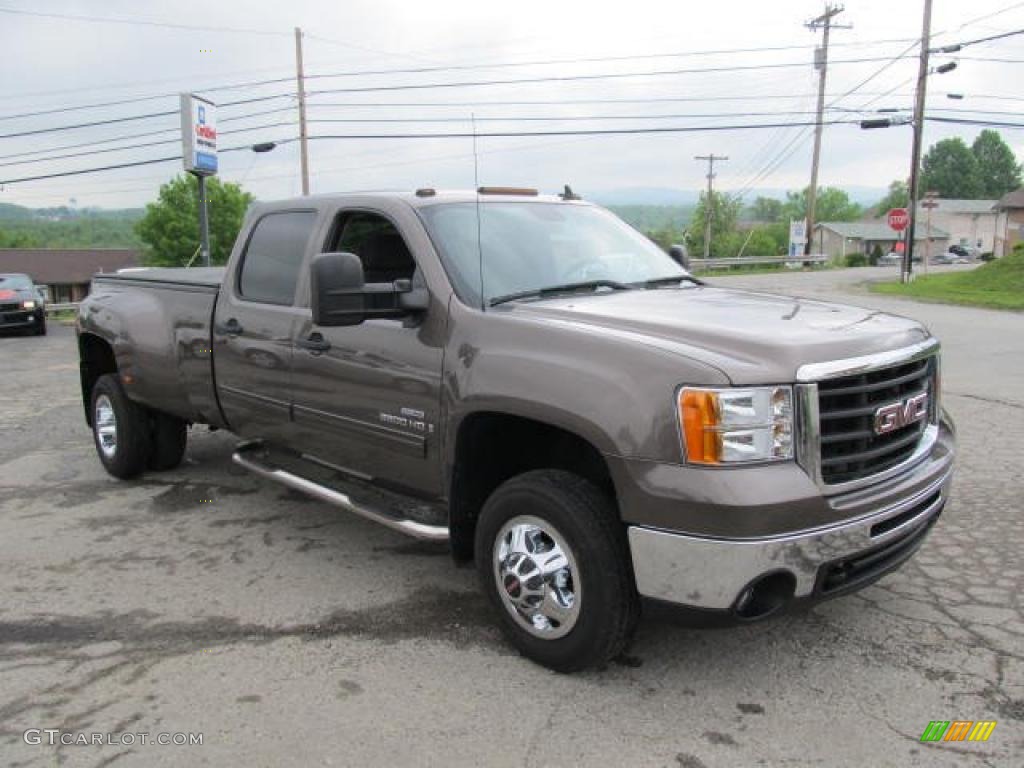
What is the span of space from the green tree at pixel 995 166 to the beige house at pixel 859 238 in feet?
68.2

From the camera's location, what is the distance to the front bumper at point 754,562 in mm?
2822

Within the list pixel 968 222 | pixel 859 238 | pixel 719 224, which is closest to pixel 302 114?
pixel 719 224

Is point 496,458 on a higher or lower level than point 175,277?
lower

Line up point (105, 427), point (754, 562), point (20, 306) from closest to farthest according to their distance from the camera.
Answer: point (754, 562)
point (105, 427)
point (20, 306)

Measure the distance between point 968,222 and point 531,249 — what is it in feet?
378

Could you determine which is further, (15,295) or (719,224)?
(719,224)

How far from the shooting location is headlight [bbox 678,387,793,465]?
9.31 ft

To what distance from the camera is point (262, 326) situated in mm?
4766

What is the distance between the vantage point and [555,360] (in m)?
3.20

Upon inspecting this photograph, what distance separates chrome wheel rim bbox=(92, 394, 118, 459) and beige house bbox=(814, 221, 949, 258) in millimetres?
99920

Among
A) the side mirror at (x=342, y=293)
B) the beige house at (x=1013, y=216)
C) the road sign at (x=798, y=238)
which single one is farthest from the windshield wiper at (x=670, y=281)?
the beige house at (x=1013, y=216)

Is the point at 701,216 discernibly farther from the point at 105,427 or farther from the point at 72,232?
the point at 72,232

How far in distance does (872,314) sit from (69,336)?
66.7 feet

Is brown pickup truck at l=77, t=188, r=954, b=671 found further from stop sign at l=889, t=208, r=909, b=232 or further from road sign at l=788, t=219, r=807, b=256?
road sign at l=788, t=219, r=807, b=256
